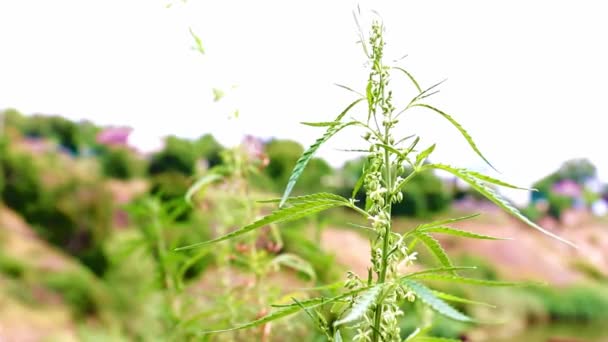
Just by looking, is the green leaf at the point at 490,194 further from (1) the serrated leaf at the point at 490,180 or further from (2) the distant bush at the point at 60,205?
(2) the distant bush at the point at 60,205

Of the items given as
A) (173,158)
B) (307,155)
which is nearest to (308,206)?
(307,155)

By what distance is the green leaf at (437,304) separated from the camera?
7.2 inches

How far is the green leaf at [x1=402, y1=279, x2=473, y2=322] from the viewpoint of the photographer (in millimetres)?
182

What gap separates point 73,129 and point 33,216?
86 centimetres

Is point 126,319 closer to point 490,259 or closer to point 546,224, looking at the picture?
point 490,259

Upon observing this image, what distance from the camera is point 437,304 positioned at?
189mm

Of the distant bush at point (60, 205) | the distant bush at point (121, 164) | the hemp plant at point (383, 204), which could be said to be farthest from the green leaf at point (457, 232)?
the distant bush at point (121, 164)

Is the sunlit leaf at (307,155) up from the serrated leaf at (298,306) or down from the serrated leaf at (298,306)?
up

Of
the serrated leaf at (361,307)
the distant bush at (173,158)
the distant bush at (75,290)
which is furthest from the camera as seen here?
the distant bush at (173,158)

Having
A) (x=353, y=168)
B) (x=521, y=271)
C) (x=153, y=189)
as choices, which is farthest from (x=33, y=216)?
(x=521, y=271)

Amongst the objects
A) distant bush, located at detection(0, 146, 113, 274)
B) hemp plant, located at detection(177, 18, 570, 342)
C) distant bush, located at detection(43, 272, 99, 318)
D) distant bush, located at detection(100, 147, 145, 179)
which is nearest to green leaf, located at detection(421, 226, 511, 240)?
hemp plant, located at detection(177, 18, 570, 342)

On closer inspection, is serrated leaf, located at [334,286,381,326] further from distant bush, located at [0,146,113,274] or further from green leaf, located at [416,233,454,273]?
distant bush, located at [0,146,113,274]

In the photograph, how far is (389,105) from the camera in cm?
25

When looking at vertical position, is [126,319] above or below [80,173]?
below
